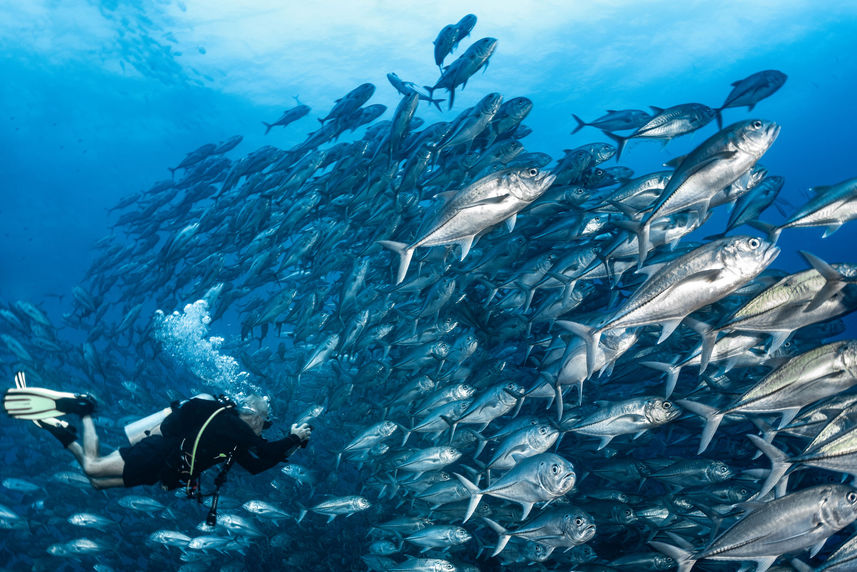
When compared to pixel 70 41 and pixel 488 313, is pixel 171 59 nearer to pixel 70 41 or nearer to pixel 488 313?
pixel 70 41

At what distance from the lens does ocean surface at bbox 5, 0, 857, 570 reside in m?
5.62

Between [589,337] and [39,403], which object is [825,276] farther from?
[39,403]

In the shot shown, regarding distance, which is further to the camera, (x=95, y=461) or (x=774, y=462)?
(x=95, y=461)

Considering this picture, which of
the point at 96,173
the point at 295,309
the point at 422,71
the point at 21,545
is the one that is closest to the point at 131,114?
the point at 96,173

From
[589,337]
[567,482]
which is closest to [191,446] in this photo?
[567,482]

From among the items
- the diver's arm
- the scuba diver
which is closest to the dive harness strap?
the scuba diver

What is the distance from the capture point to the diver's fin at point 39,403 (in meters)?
4.26

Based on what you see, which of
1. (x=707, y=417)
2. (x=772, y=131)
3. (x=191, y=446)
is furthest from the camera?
(x=191, y=446)

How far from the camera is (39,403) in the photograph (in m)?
4.34


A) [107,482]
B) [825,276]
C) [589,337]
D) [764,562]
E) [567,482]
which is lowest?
[764,562]

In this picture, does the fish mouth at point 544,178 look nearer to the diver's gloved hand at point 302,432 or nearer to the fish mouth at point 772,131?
the fish mouth at point 772,131

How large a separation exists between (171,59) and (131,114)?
7167 mm

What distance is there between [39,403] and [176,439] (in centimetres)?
151

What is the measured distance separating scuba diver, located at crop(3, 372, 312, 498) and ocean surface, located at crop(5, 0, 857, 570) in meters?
2.00
